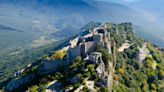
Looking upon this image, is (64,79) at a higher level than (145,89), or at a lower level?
higher

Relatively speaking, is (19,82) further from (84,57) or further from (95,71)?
(95,71)

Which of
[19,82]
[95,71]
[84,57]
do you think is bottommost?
[19,82]

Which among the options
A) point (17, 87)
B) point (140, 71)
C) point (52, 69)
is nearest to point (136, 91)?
point (140, 71)

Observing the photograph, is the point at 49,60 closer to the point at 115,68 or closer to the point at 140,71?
the point at 115,68

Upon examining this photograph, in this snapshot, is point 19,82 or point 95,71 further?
point 19,82

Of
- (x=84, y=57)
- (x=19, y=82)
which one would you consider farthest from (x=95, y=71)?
(x=19, y=82)

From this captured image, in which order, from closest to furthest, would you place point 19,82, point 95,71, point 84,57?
point 95,71, point 84,57, point 19,82

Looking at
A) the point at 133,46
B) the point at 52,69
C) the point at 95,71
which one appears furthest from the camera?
the point at 133,46

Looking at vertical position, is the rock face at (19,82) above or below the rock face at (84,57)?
below
